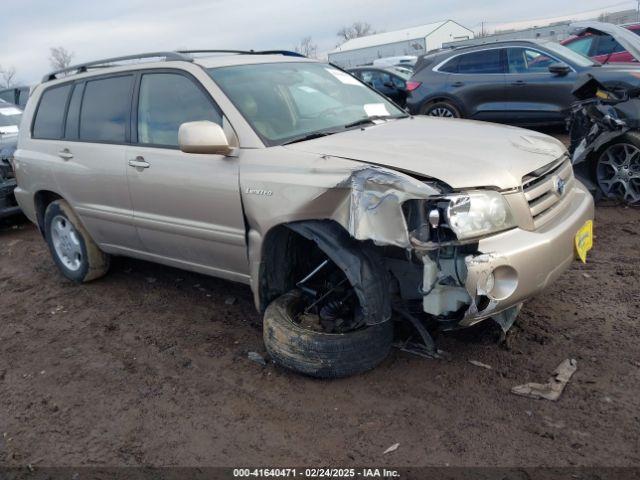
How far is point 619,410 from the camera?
104 inches

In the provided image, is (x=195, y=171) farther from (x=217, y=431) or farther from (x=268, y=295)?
(x=217, y=431)

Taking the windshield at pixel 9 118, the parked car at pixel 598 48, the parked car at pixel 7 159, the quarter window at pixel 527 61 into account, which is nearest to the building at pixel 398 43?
the parked car at pixel 598 48

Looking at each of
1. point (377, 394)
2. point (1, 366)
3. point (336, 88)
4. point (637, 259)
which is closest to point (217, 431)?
point (377, 394)

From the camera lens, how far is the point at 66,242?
4977mm

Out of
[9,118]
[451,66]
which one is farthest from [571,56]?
[9,118]

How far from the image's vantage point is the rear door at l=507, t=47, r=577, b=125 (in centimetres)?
828

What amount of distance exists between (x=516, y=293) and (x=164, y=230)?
7.63 ft

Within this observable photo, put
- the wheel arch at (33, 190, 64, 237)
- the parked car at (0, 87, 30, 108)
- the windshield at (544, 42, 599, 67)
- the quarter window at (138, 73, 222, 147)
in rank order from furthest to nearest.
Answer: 1. the parked car at (0, 87, 30, 108)
2. the windshield at (544, 42, 599, 67)
3. the wheel arch at (33, 190, 64, 237)
4. the quarter window at (138, 73, 222, 147)

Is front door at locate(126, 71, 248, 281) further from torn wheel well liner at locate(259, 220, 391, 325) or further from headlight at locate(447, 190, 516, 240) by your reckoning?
headlight at locate(447, 190, 516, 240)

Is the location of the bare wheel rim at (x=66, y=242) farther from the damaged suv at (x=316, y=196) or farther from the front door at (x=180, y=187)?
the front door at (x=180, y=187)

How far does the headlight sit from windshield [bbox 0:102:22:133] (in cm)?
788

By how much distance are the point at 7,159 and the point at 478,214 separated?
6.70 meters

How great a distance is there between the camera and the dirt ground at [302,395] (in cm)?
255

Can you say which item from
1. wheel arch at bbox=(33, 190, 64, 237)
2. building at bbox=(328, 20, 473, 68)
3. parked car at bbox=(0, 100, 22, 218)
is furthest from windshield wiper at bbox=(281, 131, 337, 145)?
building at bbox=(328, 20, 473, 68)
